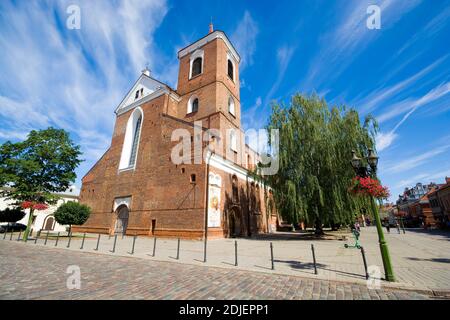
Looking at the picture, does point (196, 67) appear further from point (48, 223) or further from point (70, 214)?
point (48, 223)

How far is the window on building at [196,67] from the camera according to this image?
82.4 ft

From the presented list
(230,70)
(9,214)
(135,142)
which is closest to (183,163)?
(135,142)

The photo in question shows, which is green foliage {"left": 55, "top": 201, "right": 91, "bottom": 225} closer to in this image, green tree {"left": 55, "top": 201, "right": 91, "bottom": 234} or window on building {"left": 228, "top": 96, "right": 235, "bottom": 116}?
green tree {"left": 55, "top": 201, "right": 91, "bottom": 234}

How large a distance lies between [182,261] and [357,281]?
19.2 feet

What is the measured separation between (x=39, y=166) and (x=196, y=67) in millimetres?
19569

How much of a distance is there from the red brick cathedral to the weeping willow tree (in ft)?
9.12

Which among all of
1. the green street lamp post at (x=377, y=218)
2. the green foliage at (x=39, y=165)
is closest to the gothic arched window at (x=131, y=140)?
the green foliage at (x=39, y=165)

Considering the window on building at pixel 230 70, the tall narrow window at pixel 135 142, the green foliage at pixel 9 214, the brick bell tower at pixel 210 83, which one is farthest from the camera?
the window on building at pixel 230 70

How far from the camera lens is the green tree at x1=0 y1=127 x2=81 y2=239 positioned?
17.6 m

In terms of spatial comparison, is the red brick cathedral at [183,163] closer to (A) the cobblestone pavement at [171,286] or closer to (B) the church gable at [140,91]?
(B) the church gable at [140,91]

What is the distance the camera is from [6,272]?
18.6 ft
